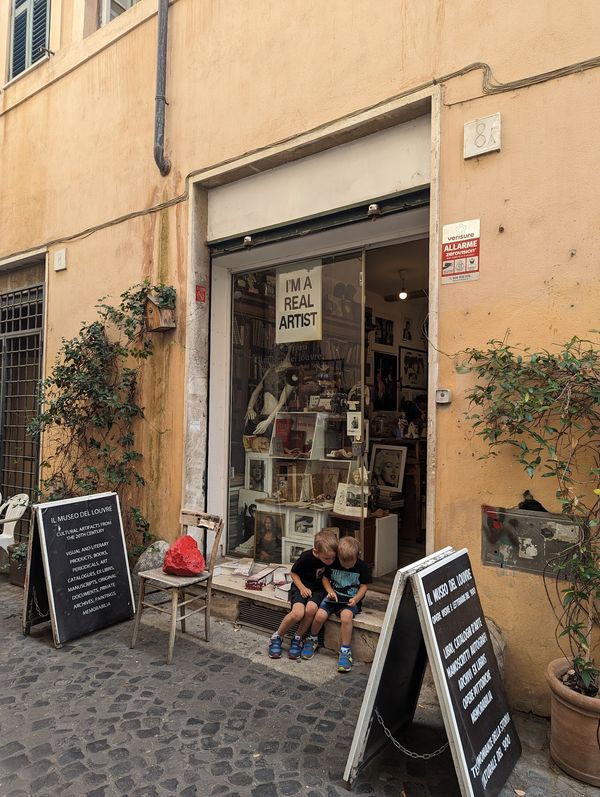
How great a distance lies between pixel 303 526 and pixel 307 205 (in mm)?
2969

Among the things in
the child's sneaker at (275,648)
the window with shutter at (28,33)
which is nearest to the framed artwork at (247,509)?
the child's sneaker at (275,648)

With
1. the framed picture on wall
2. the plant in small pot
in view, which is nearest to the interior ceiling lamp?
the framed picture on wall

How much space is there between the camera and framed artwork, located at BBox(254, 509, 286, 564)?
561cm

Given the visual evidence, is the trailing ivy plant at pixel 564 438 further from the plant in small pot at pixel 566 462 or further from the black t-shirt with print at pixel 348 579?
the black t-shirt with print at pixel 348 579

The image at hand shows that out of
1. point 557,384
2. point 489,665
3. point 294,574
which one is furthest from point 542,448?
point 294,574

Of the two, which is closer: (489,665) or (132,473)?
(489,665)

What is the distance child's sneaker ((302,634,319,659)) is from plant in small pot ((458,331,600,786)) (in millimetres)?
1697

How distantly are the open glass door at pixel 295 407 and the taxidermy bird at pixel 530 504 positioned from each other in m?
1.92

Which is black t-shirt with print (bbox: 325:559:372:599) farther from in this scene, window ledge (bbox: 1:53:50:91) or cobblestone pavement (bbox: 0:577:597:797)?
window ledge (bbox: 1:53:50:91)

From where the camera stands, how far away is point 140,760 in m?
2.88

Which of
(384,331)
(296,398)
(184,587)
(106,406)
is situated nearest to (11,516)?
(106,406)

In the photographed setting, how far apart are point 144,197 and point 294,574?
13.8ft

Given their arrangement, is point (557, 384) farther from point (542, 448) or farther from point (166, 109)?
point (166, 109)

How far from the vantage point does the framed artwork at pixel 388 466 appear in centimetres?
665
